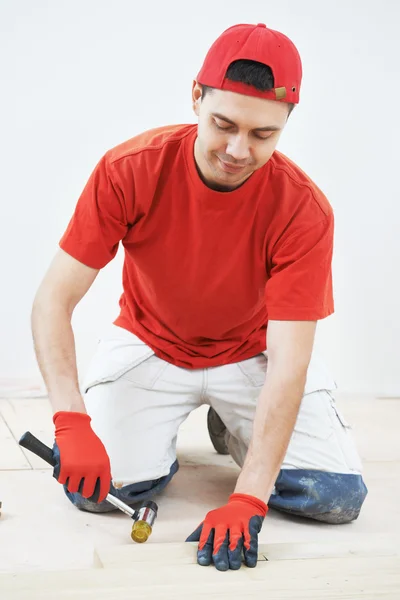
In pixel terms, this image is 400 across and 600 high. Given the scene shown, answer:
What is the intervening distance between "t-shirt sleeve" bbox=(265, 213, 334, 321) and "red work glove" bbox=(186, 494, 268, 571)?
444 mm

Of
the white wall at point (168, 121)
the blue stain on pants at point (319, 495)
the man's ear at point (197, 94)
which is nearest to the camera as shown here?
the man's ear at point (197, 94)

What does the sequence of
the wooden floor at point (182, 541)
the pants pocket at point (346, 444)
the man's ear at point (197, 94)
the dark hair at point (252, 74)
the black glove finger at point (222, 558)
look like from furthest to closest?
the pants pocket at point (346, 444) < the man's ear at point (197, 94) < the dark hair at point (252, 74) < the black glove finger at point (222, 558) < the wooden floor at point (182, 541)

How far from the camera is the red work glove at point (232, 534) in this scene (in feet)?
5.34

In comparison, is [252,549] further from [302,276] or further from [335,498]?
[302,276]

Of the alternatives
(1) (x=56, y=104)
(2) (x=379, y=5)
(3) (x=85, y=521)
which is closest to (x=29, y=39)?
(1) (x=56, y=104)

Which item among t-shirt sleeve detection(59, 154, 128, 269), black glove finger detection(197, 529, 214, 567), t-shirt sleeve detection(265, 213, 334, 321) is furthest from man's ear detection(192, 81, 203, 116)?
black glove finger detection(197, 529, 214, 567)

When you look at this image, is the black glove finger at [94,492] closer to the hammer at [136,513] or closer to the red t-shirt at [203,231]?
the hammer at [136,513]

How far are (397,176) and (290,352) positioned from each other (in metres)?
1.83

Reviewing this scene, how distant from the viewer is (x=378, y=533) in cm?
208

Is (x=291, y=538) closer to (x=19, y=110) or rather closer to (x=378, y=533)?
(x=378, y=533)

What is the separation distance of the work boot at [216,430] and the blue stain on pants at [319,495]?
1.56 ft

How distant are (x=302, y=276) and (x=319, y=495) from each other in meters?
0.56

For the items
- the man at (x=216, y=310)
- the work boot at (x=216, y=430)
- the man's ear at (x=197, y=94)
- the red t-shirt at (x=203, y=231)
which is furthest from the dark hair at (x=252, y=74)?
the work boot at (x=216, y=430)

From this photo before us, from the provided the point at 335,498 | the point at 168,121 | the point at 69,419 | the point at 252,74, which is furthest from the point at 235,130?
the point at 168,121
